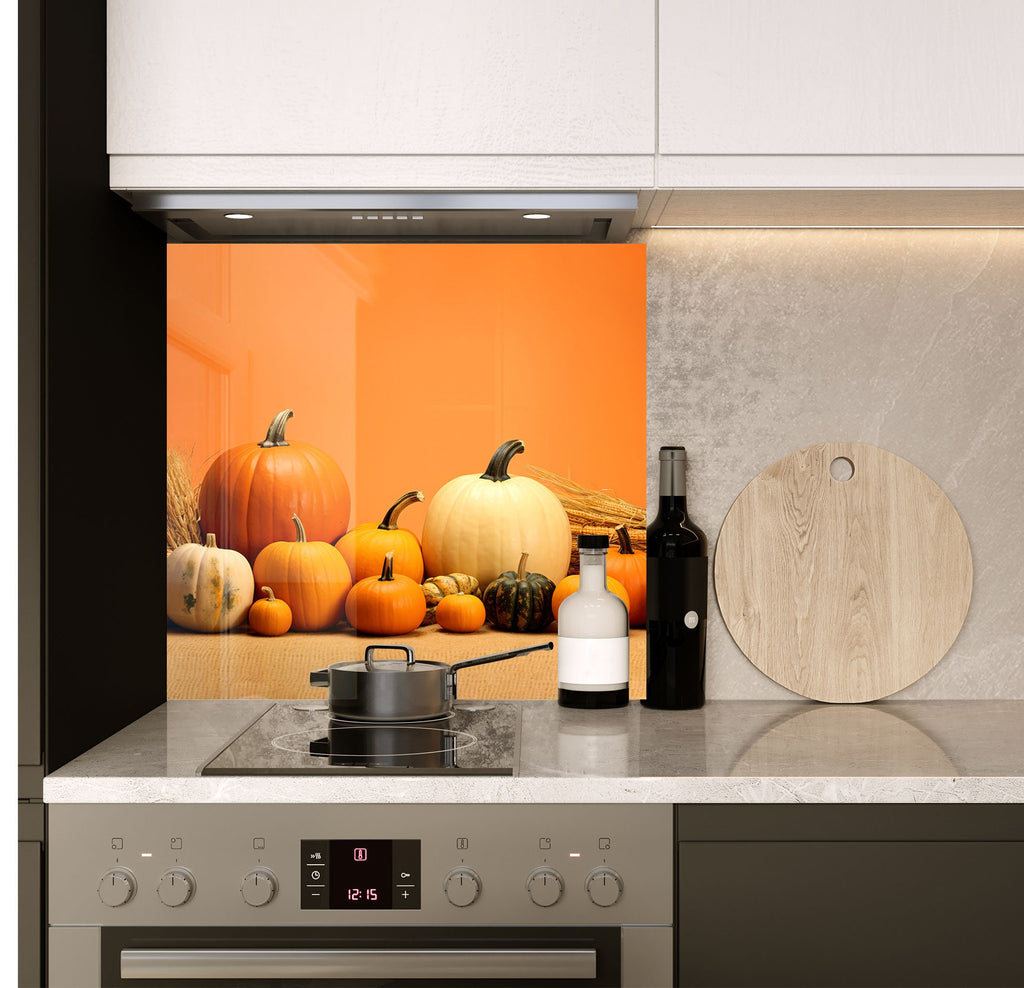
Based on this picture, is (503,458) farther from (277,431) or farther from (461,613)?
(277,431)

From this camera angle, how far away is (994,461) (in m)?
1.87

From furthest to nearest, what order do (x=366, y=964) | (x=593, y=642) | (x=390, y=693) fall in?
(x=593, y=642) < (x=390, y=693) < (x=366, y=964)

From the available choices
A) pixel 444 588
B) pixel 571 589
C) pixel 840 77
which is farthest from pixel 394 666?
pixel 840 77

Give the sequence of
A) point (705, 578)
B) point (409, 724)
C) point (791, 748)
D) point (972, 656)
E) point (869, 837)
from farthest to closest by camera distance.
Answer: point (972, 656), point (705, 578), point (409, 724), point (791, 748), point (869, 837)

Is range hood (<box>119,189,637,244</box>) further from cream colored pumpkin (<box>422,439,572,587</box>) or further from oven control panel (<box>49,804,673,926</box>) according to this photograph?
oven control panel (<box>49,804,673,926</box>)

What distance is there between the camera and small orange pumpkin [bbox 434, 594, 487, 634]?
1.89 meters

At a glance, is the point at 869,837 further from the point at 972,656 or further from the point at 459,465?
the point at 459,465

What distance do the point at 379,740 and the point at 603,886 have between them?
39 centimetres

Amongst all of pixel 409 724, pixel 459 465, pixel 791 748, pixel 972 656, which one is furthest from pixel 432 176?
pixel 972 656

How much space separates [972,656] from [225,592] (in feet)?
4.41

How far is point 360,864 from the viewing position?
1.29m

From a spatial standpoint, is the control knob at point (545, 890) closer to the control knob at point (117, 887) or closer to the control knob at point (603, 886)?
the control knob at point (603, 886)

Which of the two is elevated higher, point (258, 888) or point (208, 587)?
point (208, 587)

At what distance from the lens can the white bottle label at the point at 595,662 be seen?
171 centimetres
